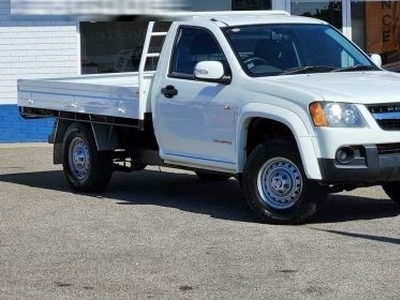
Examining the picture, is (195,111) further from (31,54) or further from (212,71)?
(31,54)

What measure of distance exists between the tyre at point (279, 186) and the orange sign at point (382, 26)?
8.71m

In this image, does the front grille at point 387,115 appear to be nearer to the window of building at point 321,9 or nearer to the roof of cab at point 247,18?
the roof of cab at point 247,18

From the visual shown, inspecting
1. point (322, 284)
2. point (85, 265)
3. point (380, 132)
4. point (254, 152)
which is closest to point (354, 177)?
point (380, 132)

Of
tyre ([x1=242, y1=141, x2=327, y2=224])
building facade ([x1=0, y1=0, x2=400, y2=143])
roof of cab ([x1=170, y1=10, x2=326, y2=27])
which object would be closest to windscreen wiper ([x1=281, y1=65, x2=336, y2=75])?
roof of cab ([x1=170, y1=10, x2=326, y2=27])

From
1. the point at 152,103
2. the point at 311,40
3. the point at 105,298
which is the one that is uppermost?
the point at 311,40

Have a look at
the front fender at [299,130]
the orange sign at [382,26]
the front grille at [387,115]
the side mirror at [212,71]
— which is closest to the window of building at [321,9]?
the orange sign at [382,26]

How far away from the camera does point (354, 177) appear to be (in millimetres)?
7812

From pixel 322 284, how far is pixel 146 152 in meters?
4.20

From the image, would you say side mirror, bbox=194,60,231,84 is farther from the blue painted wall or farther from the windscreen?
the blue painted wall

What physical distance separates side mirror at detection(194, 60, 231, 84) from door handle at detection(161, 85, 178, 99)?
513 mm

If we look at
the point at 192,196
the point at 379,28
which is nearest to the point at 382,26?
the point at 379,28

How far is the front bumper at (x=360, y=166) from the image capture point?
7777 mm

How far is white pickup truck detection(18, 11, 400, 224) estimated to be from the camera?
7.83 meters

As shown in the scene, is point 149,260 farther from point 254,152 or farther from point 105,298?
point 254,152
